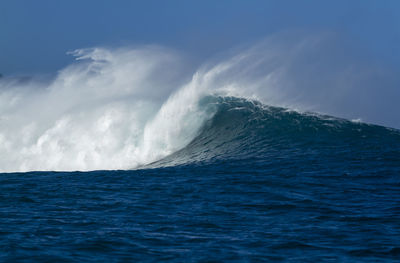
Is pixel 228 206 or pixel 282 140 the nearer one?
pixel 228 206

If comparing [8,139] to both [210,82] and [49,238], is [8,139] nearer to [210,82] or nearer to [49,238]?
[210,82]

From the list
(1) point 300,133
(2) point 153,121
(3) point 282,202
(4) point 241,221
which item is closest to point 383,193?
(3) point 282,202

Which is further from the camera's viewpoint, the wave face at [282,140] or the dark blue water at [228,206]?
the wave face at [282,140]

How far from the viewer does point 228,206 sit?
11.3 metres

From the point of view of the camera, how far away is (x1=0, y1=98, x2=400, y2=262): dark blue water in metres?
8.45

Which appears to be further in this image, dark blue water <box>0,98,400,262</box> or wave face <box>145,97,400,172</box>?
wave face <box>145,97,400,172</box>

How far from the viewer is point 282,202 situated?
11680 millimetres

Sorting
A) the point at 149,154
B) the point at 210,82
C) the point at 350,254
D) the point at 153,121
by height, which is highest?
the point at 210,82

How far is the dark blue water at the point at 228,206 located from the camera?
8.45 metres

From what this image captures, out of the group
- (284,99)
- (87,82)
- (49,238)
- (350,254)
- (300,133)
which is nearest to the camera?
(350,254)

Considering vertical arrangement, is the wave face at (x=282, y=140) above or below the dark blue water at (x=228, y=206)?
above

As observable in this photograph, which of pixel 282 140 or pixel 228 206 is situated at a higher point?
pixel 282 140

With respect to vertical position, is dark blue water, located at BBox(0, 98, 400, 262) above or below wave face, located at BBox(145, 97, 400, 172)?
below

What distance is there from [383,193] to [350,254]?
15.5ft
